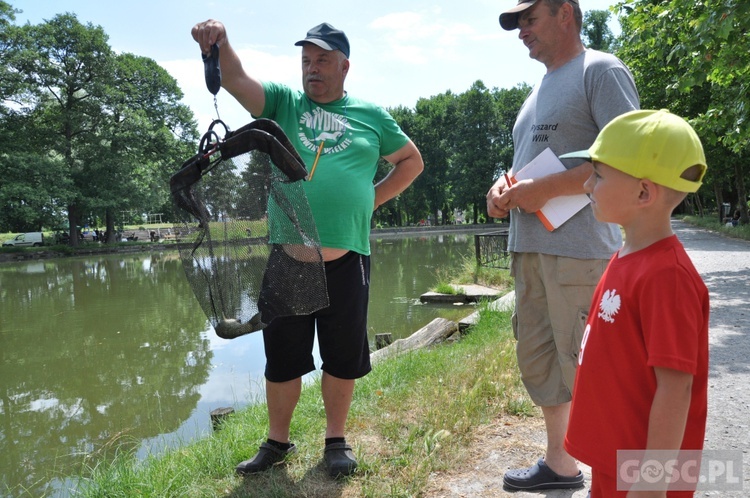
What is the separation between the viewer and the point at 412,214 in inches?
2419

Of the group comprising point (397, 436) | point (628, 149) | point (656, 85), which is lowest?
point (397, 436)

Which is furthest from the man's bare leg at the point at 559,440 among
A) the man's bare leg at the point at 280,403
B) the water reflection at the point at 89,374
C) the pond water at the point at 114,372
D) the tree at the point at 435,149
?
the tree at the point at 435,149

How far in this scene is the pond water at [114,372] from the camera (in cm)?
527

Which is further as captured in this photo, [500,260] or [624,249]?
[500,260]

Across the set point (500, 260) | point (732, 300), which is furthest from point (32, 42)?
point (732, 300)

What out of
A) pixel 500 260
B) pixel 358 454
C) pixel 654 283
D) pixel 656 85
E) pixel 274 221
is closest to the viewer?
pixel 654 283

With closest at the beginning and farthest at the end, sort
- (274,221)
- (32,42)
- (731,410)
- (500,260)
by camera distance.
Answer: (274,221) → (731,410) → (500,260) → (32,42)

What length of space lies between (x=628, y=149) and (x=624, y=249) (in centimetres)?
29

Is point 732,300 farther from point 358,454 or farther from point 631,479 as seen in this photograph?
point 631,479

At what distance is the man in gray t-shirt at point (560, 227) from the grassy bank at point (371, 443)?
1.68ft

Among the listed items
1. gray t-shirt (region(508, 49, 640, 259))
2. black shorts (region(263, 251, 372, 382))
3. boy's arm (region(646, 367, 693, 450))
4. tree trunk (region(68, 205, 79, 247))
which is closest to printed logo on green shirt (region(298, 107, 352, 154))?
black shorts (region(263, 251, 372, 382))

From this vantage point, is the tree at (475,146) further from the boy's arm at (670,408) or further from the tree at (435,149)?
the boy's arm at (670,408)

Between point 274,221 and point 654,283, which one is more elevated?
point 274,221

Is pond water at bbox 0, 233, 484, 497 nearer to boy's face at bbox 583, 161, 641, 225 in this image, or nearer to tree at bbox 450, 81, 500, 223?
boy's face at bbox 583, 161, 641, 225
